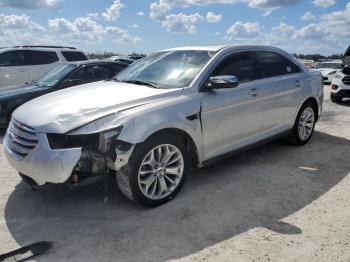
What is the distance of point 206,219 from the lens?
3.90m

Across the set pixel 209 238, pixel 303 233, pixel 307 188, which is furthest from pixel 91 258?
pixel 307 188

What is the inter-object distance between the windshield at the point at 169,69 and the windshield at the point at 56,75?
3.52 metres

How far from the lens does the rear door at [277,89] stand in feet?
18.0

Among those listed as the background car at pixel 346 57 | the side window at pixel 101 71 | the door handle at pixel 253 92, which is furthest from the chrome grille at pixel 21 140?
the background car at pixel 346 57

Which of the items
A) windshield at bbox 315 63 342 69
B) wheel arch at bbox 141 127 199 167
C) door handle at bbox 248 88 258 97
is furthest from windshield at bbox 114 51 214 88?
windshield at bbox 315 63 342 69

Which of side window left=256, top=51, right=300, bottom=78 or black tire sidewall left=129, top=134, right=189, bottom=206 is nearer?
black tire sidewall left=129, top=134, right=189, bottom=206

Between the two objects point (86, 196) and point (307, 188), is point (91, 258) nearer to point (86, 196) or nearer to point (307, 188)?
point (86, 196)

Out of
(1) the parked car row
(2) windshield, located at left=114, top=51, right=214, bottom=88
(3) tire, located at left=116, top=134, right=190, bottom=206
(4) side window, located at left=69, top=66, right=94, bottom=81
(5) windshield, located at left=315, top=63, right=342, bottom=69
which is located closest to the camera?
(1) the parked car row

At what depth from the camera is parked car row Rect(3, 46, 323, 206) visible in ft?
12.3

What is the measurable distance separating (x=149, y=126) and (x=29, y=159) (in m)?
1.21

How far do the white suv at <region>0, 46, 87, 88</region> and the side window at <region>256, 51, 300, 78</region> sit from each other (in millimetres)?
8035

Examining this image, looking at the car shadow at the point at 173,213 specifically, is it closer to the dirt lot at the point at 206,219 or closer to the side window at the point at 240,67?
the dirt lot at the point at 206,219

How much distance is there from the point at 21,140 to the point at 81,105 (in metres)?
0.70

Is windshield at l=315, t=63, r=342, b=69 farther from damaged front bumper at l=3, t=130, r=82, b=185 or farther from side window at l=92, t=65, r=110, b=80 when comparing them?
damaged front bumper at l=3, t=130, r=82, b=185
